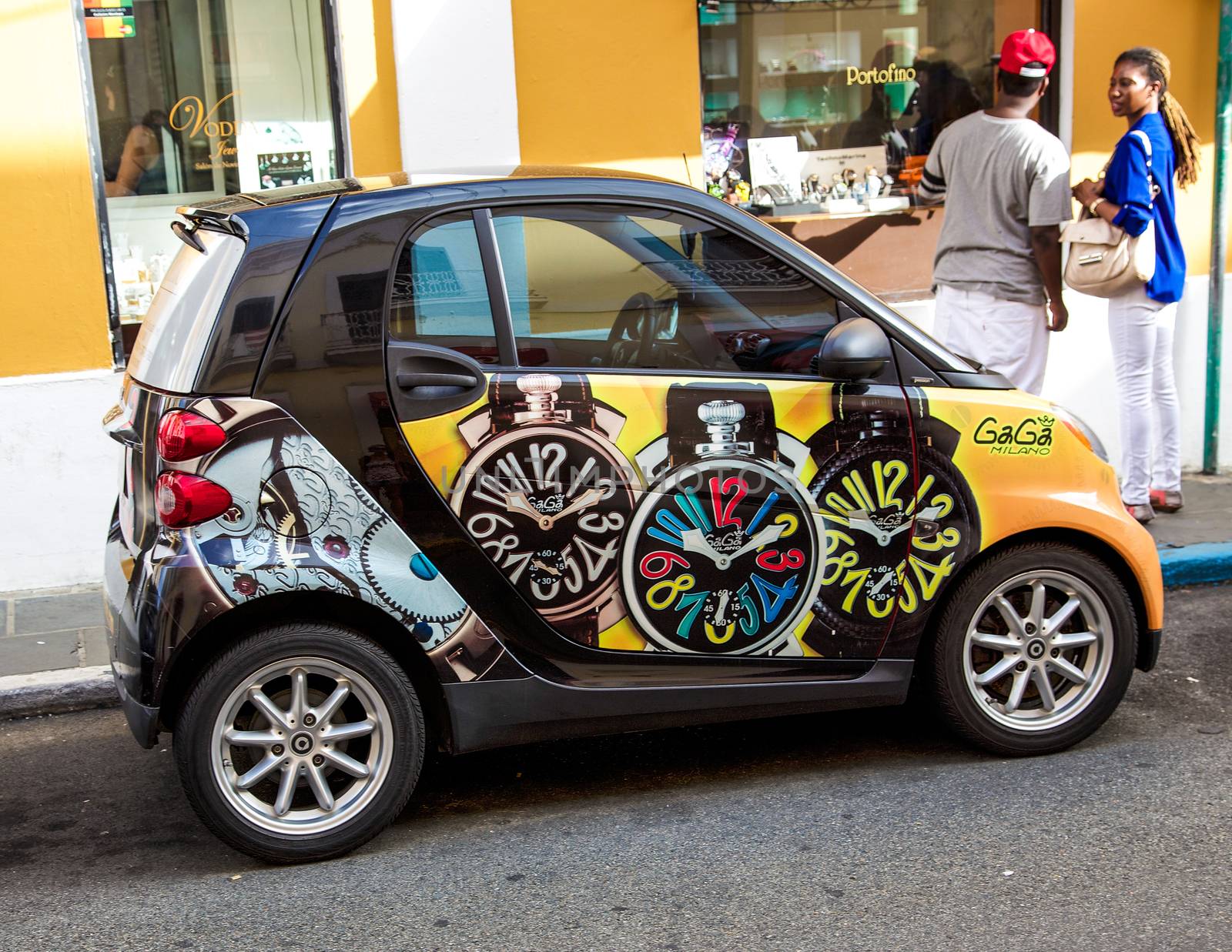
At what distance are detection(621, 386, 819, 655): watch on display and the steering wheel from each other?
0.50 ft

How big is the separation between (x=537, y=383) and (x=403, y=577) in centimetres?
62

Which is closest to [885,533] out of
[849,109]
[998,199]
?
[998,199]

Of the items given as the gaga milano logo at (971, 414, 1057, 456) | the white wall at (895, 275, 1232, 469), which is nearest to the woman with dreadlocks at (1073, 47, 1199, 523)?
the white wall at (895, 275, 1232, 469)

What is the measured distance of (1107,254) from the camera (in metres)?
6.25

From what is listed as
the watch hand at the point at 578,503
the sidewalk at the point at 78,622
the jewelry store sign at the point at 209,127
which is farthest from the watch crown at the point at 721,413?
the jewelry store sign at the point at 209,127

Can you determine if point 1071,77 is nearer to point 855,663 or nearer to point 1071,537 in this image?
point 1071,537

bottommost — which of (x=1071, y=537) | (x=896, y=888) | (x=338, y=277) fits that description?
(x=896, y=888)

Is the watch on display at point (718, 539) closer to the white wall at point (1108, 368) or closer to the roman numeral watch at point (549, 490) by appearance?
the roman numeral watch at point (549, 490)

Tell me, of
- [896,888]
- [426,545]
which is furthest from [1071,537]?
[426,545]

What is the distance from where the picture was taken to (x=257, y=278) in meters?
3.55

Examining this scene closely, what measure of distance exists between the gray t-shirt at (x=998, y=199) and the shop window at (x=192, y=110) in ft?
10.1

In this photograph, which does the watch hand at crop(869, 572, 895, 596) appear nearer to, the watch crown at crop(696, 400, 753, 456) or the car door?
the car door

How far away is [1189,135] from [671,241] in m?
3.70

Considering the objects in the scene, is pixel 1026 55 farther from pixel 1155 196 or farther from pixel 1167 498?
pixel 1167 498
